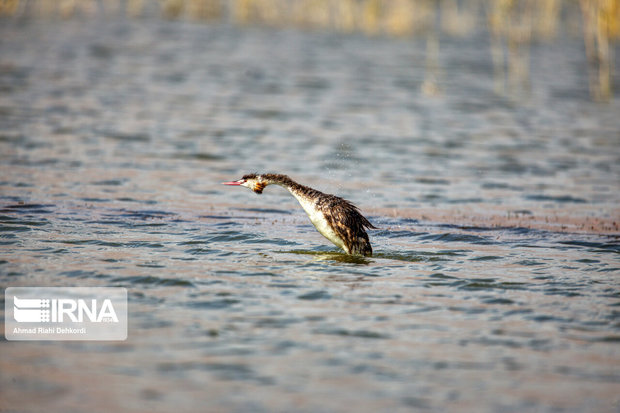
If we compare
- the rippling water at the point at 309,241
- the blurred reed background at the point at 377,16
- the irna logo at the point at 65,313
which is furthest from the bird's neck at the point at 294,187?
the blurred reed background at the point at 377,16

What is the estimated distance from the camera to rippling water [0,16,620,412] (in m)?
6.40

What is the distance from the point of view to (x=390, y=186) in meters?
15.2

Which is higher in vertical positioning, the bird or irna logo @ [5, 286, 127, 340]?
the bird

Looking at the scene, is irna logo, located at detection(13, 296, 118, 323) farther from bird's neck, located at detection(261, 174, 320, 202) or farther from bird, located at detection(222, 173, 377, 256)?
bird's neck, located at detection(261, 174, 320, 202)

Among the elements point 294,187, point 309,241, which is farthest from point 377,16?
point 294,187

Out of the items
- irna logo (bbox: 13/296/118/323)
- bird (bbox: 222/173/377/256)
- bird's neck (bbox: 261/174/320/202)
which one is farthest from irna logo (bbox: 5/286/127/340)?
bird's neck (bbox: 261/174/320/202)

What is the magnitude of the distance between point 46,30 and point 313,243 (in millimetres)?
24772

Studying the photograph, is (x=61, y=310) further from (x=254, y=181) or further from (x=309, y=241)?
(x=309, y=241)

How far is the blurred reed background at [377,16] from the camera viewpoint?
110ft

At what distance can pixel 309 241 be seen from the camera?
439 inches

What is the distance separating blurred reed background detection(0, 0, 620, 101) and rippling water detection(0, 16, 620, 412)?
7.06 m

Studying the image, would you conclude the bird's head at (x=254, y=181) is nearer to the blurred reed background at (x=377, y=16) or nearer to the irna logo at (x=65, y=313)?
the irna logo at (x=65, y=313)

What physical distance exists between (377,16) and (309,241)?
24721 mm

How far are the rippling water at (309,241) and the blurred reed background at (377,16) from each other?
7.06 metres
